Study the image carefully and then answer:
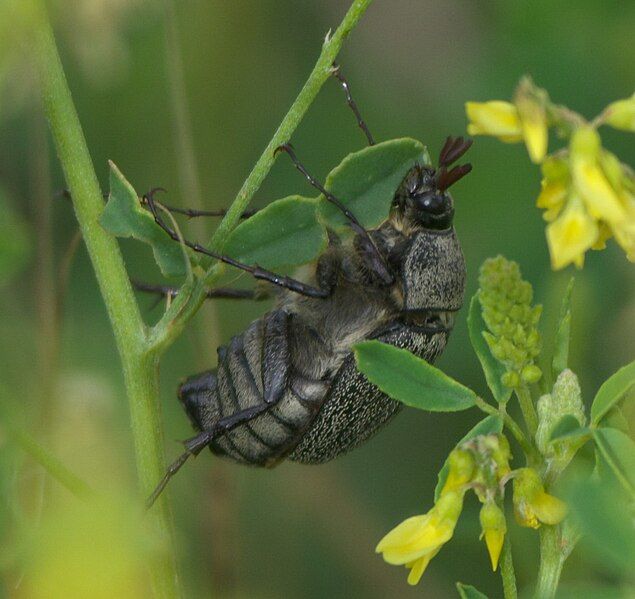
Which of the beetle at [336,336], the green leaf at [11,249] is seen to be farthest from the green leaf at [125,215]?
the beetle at [336,336]

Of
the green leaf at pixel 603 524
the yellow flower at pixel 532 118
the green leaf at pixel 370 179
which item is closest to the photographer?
the green leaf at pixel 603 524

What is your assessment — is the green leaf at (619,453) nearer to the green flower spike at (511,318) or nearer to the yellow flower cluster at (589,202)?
the green flower spike at (511,318)

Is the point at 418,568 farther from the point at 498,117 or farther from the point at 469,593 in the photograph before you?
the point at 498,117

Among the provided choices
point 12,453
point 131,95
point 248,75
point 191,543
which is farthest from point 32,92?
point 248,75

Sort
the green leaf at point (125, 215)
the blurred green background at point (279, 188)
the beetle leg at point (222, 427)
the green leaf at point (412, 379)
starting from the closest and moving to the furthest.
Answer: the green leaf at point (412, 379) < the green leaf at point (125, 215) < the beetle leg at point (222, 427) < the blurred green background at point (279, 188)

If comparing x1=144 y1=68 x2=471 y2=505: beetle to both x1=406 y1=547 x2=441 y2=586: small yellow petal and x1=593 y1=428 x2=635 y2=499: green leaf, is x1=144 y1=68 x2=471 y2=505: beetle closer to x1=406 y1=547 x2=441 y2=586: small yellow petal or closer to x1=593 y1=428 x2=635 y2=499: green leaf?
x1=406 y1=547 x2=441 y2=586: small yellow petal

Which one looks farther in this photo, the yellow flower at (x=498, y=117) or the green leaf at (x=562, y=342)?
the green leaf at (x=562, y=342)
